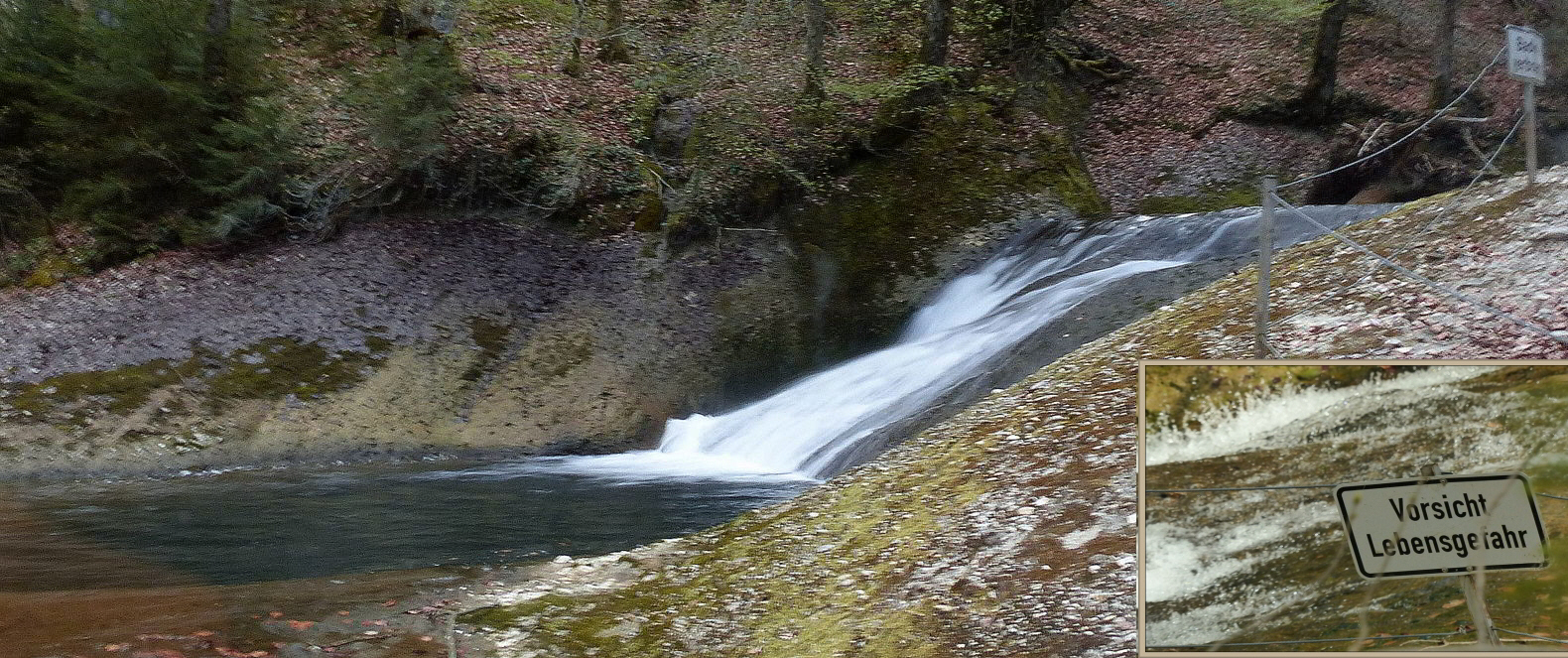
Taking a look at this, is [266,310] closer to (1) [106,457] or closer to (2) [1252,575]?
(1) [106,457]

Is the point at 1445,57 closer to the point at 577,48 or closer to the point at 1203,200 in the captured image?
the point at 1203,200

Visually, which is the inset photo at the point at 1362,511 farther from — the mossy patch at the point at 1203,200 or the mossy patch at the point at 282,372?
the mossy patch at the point at 1203,200

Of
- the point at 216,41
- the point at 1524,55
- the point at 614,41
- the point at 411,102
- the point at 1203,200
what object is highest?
the point at 614,41

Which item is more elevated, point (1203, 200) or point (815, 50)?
point (815, 50)

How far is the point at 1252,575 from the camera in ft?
7.12

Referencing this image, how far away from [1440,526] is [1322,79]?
20846mm

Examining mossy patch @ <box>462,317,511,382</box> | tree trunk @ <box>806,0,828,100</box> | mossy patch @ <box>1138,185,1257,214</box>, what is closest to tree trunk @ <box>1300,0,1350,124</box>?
mossy patch @ <box>1138,185,1257,214</box>

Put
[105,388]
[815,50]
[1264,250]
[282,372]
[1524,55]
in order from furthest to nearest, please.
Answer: [815,50] < [282,372] < [105,388] < [1524,55] < [1264,250]

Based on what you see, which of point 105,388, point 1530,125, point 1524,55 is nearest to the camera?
point 1524,55

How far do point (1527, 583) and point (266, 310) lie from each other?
1493cm

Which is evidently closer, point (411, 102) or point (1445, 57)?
point (411, 102)

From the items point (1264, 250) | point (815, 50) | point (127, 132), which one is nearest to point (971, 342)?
point (815, 50)

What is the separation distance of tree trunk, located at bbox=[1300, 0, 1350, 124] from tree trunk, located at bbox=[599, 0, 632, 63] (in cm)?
1316

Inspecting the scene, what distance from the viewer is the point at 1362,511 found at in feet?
6.79
